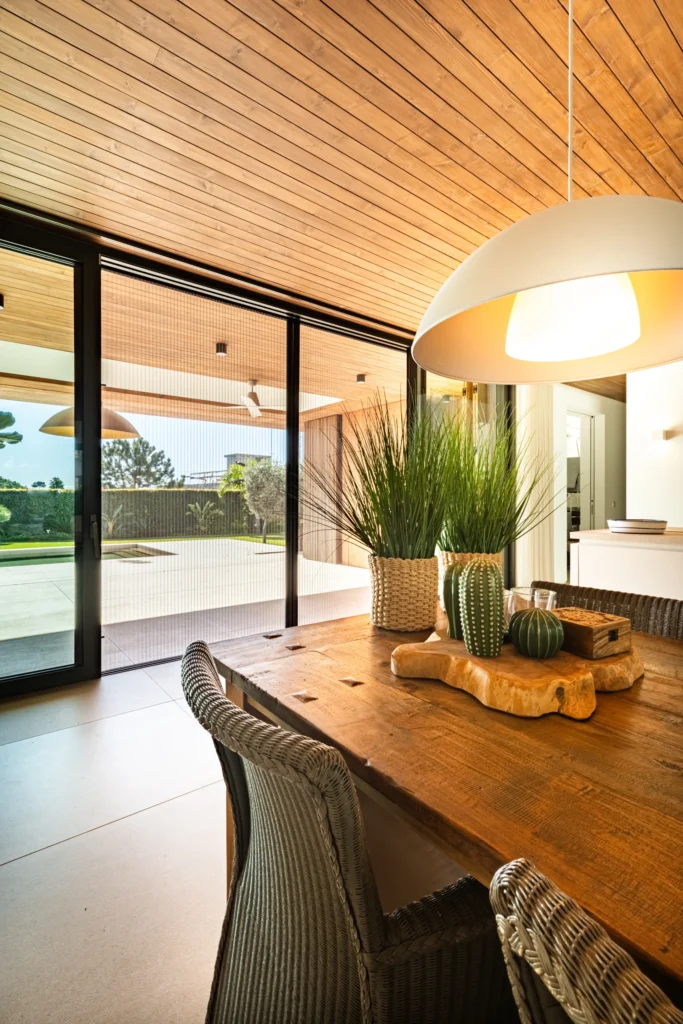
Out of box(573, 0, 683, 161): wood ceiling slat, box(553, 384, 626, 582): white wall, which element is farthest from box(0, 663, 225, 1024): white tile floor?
box(553, 384, 626, 582): white wall


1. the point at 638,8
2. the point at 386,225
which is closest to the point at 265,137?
the point at 386,225

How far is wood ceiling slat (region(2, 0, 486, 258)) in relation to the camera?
1.71 meters

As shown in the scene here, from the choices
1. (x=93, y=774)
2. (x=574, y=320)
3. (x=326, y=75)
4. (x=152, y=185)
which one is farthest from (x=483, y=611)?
(x=152, y=185)

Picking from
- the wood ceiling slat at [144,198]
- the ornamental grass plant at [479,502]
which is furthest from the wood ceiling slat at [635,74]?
the wood ceiling slat at [144,198]

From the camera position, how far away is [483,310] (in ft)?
4.16

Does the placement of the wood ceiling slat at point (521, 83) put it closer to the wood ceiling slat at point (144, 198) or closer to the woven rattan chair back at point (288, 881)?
the wood ceiling slat at point (144, 198)

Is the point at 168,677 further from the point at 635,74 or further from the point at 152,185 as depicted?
the point at 635,74

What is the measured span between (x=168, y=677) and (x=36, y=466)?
1432 mm

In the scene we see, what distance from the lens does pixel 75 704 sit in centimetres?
272

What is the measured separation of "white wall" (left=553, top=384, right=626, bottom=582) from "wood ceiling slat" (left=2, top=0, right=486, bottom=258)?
4197 millimetres

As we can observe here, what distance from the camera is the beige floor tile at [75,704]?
2471mm

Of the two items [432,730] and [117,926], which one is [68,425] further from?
[432,730]

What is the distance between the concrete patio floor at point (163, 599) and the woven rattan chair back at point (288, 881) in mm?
2437

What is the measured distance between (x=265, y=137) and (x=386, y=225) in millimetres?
928
